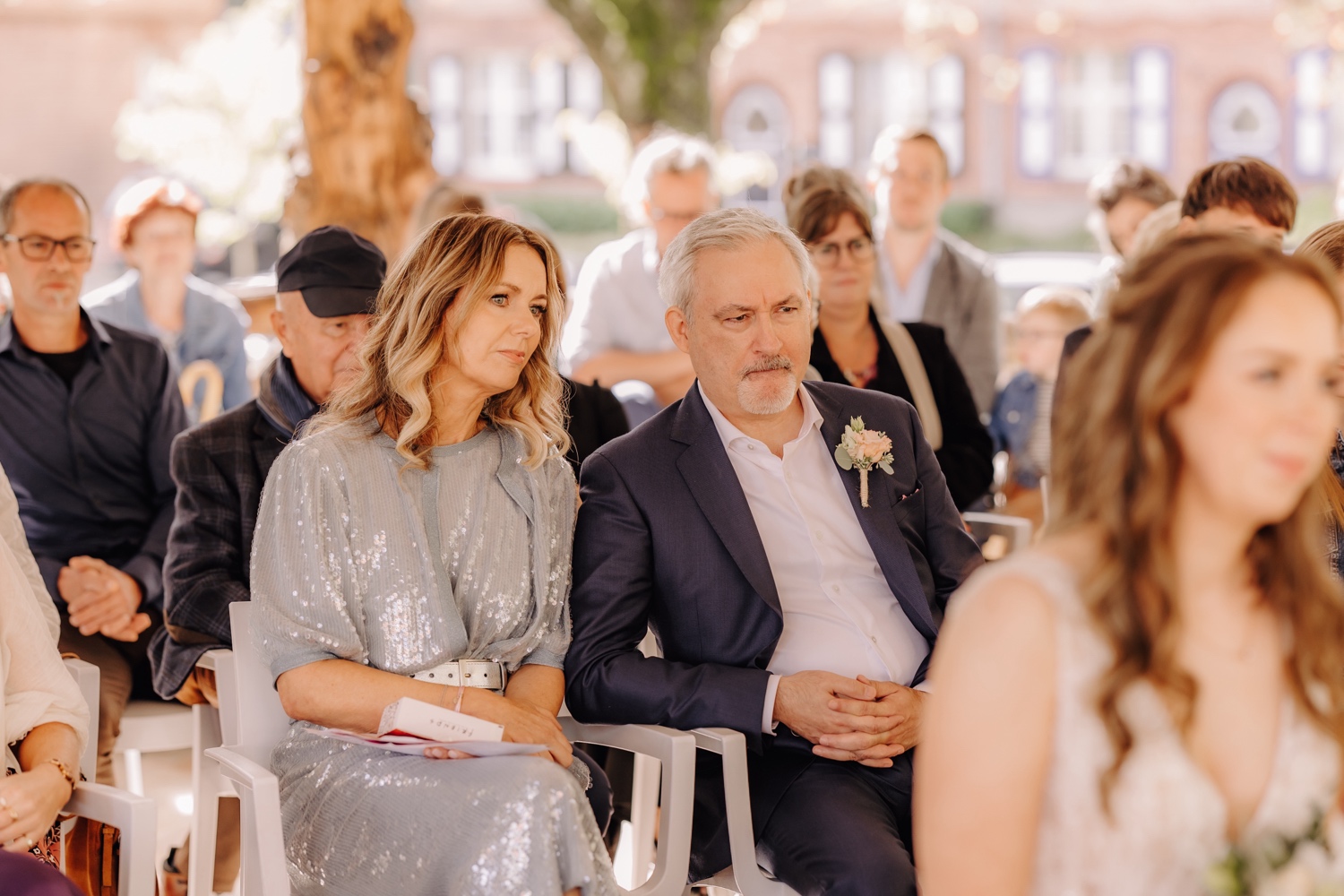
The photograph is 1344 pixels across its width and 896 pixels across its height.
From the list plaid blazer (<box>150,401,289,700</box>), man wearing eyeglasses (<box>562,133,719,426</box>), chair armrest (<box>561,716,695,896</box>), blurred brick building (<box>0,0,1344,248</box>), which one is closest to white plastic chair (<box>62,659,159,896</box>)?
plaid blazer (<box>150,401,289,700</box>)

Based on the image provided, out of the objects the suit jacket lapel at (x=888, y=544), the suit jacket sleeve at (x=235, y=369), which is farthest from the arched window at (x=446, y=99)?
the suit jacket lapel at (x=888, y=544)

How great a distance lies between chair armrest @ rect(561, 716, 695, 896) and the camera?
261 cm

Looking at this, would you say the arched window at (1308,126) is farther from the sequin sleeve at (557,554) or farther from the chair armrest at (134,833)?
the chair armrest at (134,833)

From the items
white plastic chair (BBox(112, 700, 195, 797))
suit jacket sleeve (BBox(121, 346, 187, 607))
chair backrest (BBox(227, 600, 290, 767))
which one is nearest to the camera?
chair backrest (BBox(227, 600, 290, 767))

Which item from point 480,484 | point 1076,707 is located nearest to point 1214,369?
point 1076,707

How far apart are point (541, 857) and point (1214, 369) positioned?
1.32m

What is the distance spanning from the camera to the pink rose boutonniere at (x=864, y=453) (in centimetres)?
297

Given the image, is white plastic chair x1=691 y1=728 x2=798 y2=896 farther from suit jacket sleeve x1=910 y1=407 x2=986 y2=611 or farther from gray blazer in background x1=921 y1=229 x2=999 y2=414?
gray blazer in background x1=921 y1=229 x2=999 y2=414

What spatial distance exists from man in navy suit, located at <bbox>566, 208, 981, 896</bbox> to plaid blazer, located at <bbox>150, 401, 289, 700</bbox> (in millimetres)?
848

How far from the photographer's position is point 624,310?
15.5ft

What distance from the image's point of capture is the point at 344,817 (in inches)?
98.3

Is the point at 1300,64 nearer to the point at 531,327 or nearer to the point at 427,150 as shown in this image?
the point at 427,150

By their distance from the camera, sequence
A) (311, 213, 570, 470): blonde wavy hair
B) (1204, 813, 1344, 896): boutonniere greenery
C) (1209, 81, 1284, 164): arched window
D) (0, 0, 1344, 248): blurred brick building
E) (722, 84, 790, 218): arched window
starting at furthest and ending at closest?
(722, 84, 790, 218): arched window → (1209, 81, 1284, 164): arched window → (0, 0, 1344, 248): blurred brick building → (311, 213, 570, 470): blonde wavy hair → (1204, 813, 1344, 896): boutonniere greenery

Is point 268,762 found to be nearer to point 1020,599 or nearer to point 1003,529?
point 1020,599
